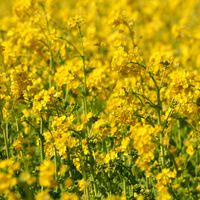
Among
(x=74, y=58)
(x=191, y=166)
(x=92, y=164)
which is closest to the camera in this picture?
(x=92, y=164)

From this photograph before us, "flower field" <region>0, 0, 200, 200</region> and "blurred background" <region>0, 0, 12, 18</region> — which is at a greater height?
"blurred background" <region>0, 0, 12, 18</region>

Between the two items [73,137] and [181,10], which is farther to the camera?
[181,10]

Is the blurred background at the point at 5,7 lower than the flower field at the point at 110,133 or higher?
higher

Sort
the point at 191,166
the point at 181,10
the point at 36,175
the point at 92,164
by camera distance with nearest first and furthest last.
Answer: the point at 92,164 < the point at 36,175 < the point at 191,166 < the point at 181,10

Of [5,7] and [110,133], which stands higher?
[5,7]

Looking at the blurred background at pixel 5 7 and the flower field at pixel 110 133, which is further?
the blurred background at pixel 5 7

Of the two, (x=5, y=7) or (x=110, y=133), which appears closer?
(x=110, y=133)

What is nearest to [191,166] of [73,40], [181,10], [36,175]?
[36,175]

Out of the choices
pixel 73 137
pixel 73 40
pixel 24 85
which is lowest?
pixel 73 137

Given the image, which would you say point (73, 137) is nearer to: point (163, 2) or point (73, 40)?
point (73, 40)

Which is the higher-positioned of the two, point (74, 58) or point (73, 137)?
point (74, 58)

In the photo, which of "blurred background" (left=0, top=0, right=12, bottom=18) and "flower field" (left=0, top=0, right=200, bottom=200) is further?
"blurred background" (left=0, top=0, right=12, bottom=18)

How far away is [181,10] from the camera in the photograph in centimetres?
1179

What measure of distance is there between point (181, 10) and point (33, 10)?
604cm
